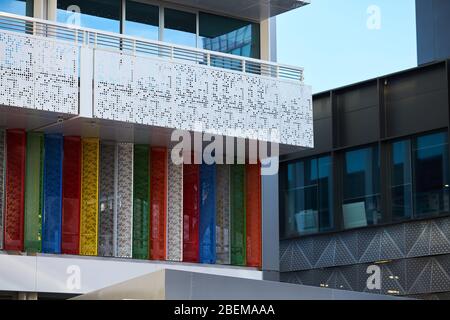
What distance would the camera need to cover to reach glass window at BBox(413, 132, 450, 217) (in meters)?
41.0

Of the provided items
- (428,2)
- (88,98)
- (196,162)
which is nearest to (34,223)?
(88,98)

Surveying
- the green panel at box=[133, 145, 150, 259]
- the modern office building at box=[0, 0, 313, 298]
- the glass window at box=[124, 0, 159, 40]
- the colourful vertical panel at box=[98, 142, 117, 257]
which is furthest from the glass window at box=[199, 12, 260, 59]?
the colourful vertical panel at box=[98, 142, 117, 257]

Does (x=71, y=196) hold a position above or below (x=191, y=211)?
above

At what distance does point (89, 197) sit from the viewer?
2706 centimetres

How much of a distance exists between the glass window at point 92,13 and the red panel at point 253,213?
527 centimetres

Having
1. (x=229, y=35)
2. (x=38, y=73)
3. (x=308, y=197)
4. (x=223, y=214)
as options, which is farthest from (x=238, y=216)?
(x=308, y=197)

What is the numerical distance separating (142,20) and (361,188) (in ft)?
58.9

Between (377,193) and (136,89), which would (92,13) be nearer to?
(136,89)

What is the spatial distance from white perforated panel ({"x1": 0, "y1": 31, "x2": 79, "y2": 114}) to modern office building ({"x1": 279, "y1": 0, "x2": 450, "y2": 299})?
18963 mm

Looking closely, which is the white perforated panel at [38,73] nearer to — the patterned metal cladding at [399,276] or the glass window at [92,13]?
the glass window at [92,13]

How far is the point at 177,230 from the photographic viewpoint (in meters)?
28.6
